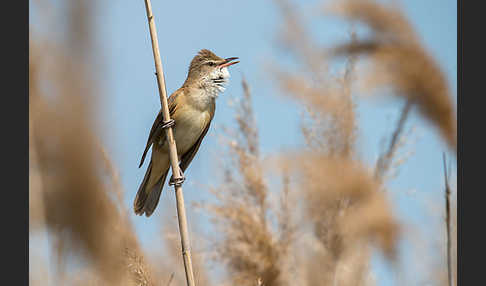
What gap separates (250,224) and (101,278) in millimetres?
828

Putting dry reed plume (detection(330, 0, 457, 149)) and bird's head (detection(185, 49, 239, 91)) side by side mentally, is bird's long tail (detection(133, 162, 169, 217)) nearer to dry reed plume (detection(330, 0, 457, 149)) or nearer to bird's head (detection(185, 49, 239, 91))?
bird's head (detection(185, 49, 239, 91))

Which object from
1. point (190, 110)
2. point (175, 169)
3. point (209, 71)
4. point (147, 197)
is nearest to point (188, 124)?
point (190, 110)

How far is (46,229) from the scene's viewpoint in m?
1.98

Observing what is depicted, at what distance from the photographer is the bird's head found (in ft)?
10.1

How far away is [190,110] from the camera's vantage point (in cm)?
316

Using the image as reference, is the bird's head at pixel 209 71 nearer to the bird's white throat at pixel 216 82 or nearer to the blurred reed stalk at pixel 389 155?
the bird's white throat at pixel 216 82

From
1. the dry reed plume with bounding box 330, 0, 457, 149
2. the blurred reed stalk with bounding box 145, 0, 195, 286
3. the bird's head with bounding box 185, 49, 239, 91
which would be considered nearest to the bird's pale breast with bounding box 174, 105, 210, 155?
the bird's head with bounding box 185, 49, 239, 91

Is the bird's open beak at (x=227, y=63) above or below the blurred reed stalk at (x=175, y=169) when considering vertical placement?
above

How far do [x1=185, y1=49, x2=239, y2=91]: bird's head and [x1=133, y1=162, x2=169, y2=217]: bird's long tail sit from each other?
1.95 ft

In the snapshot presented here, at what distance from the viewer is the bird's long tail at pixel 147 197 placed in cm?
297

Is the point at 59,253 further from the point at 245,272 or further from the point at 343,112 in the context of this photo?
the point at 343,112

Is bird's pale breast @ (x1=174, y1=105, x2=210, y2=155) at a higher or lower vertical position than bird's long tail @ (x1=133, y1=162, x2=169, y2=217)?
higher

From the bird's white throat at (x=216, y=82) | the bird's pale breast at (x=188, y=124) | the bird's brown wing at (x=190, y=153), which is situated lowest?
the bird's brown wing at (x=190, y=153)

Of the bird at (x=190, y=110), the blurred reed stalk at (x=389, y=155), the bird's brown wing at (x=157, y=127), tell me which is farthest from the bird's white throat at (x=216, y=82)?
the blurred reed stalk at (x=389, y=155)
